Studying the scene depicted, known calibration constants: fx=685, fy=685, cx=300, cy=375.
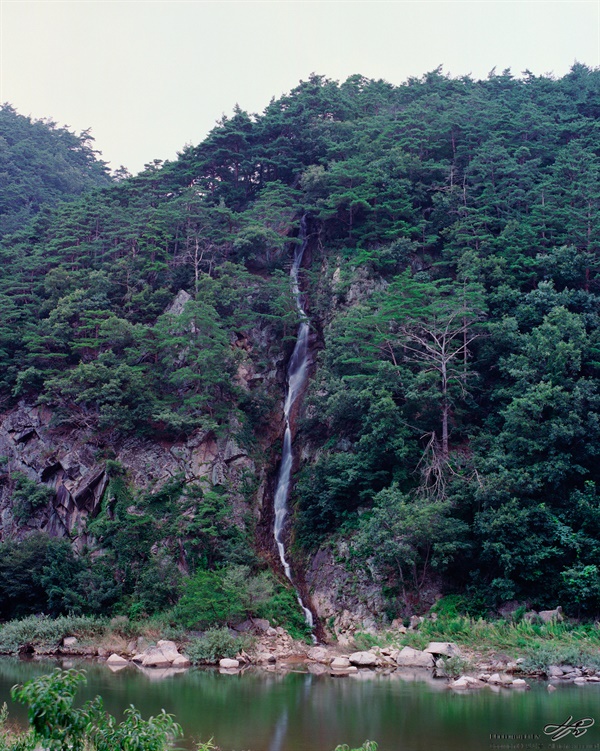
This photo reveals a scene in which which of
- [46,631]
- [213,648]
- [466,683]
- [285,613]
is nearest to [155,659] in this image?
[213,648]

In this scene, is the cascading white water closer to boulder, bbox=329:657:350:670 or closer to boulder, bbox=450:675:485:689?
boulder, bbox=329:657:350:670

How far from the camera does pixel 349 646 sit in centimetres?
2214

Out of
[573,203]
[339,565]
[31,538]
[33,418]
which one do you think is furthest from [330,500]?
[573,203]

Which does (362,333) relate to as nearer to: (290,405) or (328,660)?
(290,405)

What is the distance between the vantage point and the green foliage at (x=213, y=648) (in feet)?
68.6

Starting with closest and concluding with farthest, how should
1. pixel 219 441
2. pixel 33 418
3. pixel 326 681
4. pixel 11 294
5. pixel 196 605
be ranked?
pixel 326 681, pixel 196 605, pixel 219 441, pixel 33 418, pixel 11 294

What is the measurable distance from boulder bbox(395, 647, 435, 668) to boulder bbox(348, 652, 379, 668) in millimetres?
668

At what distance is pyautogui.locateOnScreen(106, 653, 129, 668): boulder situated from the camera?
67.7 feet

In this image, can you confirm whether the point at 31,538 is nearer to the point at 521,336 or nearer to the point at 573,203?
the point at 521,336

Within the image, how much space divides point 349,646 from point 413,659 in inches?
116

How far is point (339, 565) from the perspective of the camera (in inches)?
1004

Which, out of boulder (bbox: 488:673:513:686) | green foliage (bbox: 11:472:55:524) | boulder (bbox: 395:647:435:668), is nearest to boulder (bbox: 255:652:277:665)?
boulder (bbox: 395:647:435:668)

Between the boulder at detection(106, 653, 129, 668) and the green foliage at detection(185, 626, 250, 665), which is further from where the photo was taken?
the green foliage at detection(185, 626, 250, 665)

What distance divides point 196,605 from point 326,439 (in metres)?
10.0
